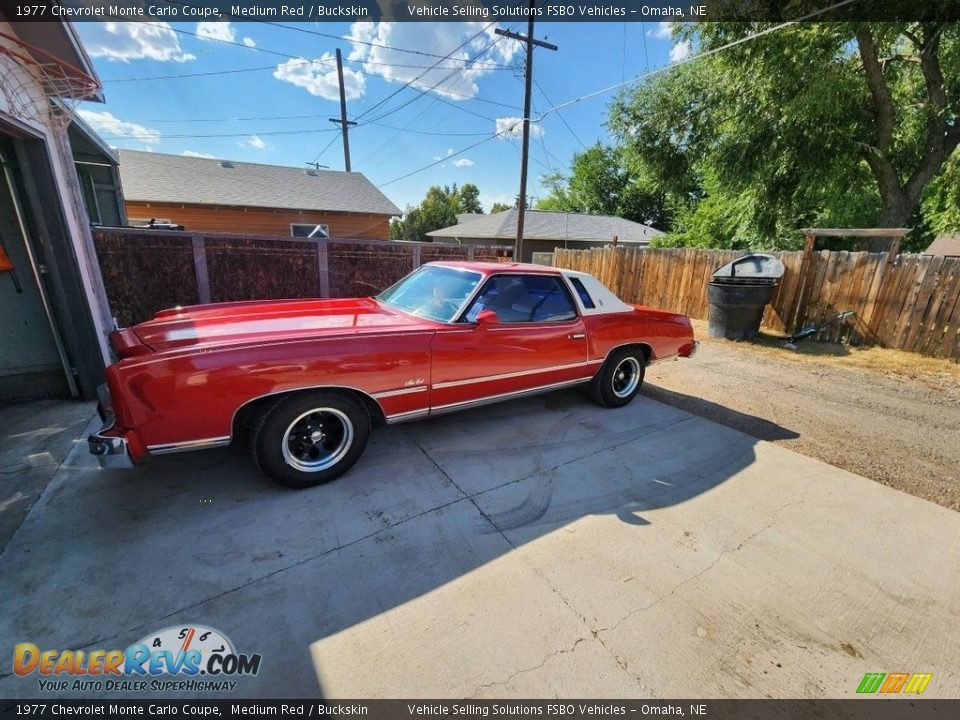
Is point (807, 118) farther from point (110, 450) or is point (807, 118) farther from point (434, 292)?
point (110, 450)

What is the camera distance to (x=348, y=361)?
2.64 meters

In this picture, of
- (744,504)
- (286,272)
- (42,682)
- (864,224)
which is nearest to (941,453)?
(744,504)

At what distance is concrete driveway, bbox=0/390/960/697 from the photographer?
5.64 ft

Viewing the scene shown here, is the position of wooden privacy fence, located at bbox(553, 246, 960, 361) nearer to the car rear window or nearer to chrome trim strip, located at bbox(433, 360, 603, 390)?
the car rear window

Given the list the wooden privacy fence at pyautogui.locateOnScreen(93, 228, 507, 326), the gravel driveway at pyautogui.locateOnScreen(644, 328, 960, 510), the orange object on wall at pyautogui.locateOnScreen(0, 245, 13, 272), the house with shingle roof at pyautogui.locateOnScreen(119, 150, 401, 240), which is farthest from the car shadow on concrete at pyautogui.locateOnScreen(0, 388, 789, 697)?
the house with shingle roof at pyautogui.locateOnScreen(119, 150, 401, 240)

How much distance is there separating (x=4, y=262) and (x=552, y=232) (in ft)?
78.6

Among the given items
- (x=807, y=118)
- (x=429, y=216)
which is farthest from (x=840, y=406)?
(x=429, y=216)

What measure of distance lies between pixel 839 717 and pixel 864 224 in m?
22.9

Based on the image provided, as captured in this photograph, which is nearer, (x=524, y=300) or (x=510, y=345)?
(x=510, y=345)

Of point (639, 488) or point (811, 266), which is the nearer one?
point (639, 488)

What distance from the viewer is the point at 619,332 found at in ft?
13.7

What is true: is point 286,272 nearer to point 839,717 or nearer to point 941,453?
point 839,717

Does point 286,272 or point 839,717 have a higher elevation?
point 286,272

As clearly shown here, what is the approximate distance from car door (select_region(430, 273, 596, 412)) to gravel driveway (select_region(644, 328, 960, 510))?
1870mm
